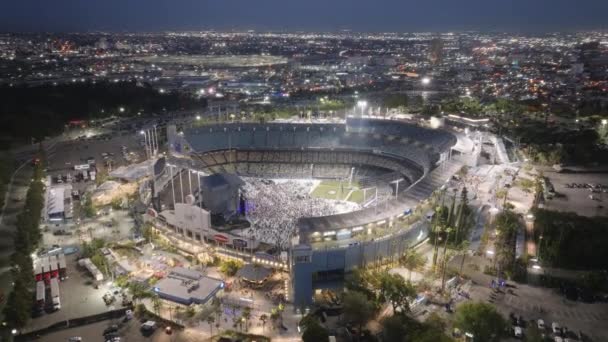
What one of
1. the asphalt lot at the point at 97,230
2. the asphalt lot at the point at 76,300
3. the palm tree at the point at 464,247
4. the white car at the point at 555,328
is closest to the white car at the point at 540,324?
the white car at the point at 555,328

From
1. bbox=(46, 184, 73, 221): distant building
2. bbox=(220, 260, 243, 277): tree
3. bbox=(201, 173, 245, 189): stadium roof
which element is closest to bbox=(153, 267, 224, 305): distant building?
bbox=(220, 260, 243, 277): tree

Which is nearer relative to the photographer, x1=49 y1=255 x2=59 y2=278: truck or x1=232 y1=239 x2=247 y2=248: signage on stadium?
x1=49 y1=255 x2=59 y2=278: truck

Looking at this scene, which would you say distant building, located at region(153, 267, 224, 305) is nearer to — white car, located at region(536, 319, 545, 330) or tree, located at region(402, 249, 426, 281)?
tree, located at region(402, 249, 426, 281)

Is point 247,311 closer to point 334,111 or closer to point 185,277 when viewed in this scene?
point 185,277

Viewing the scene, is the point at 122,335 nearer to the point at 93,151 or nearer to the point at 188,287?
the point at 188,287

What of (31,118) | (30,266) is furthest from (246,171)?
(31,118)

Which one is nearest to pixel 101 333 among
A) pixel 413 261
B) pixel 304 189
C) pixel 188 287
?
pixel 188 287
